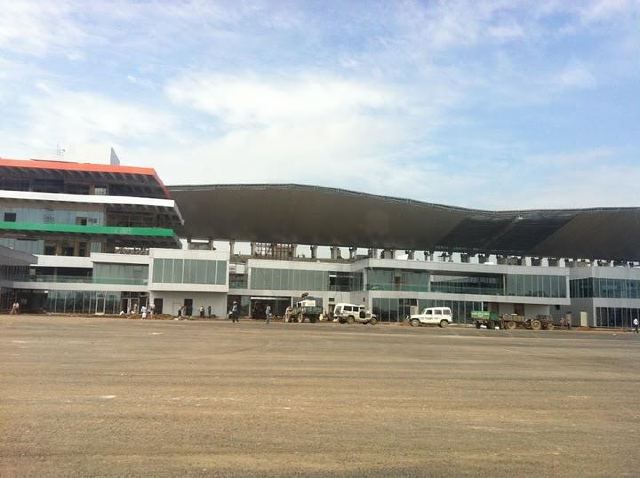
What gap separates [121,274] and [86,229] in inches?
356

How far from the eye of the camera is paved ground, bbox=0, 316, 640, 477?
252 inches

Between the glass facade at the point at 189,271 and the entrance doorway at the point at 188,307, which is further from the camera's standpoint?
the entrance doorway at the point at 188,307

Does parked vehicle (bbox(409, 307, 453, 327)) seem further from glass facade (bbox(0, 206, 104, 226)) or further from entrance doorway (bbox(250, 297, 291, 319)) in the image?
glass facade (bbox(0, 206, 104, 226))

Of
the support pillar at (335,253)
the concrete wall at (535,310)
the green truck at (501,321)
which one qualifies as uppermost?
the support pillar at (335,253)

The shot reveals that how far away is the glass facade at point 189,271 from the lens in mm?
66688

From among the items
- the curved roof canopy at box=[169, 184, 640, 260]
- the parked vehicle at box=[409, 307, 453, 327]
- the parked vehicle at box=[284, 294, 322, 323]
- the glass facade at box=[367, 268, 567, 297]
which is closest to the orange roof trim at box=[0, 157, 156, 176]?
the curved roof canopy at box=[169, 184, 640, 260]

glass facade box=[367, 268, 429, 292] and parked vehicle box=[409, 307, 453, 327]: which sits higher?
glass facade box=[367, 268, 429, 292]

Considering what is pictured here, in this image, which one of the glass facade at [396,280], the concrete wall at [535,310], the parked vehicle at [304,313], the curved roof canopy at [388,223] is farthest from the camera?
the concrete wall at [535,310]

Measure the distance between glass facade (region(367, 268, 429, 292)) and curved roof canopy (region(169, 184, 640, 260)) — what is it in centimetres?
1053

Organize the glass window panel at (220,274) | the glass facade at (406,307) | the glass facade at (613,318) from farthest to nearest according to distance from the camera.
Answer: the glass facade at (613,318) → the glass facade at (406,307) → the glass window panel at (220,274)

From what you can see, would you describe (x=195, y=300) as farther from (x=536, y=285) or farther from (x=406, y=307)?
(x=536, y=285)

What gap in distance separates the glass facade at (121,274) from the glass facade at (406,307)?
28.5m

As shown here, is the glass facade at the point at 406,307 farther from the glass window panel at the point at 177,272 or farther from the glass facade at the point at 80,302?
the glass facade at the point at 80,302

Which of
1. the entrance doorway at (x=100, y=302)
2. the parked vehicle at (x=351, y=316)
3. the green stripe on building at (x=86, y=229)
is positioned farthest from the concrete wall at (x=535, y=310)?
the entrance doorway at (x=100, y=302)
